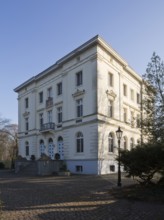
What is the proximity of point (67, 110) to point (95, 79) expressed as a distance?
6.24 m

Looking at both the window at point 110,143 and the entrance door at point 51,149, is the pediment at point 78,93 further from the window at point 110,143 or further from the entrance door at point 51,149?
the entrance door at point 51,149

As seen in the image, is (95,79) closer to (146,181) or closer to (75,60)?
(75,60)

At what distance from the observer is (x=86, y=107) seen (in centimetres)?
3528

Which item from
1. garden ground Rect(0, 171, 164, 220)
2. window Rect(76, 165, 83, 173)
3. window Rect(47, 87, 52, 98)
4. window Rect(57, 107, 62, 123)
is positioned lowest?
window Rect(76, 165, 83, 173)

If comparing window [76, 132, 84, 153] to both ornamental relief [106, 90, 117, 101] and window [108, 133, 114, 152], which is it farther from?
ornamental relief [106, 90, 117, 101]

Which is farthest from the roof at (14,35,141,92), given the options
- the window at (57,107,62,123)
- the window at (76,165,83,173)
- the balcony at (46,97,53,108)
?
the window at (76,165,83,173)

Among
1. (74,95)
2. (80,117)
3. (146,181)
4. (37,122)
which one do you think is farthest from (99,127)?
(146,181)

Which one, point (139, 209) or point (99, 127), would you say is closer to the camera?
point (139, 209)

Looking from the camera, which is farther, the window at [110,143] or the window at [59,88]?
the window at [59,88]

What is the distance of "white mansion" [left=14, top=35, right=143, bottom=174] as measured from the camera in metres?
34.3

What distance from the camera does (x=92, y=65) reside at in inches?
1369

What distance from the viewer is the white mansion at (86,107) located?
3431cm

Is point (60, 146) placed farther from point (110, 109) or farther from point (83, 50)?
point (83, 50)

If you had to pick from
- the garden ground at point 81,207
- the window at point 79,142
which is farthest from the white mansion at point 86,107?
the garden ground at point 81,207
